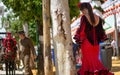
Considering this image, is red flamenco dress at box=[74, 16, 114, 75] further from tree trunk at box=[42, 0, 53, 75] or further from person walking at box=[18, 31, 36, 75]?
person walking at box=[18, 31, 36, 75]

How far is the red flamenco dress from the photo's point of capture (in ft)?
27.6

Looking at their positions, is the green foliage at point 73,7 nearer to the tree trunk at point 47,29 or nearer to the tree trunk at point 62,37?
the tree trunk at point 47,29

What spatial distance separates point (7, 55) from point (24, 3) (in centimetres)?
213

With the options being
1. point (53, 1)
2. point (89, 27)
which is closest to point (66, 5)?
point (53, 1)

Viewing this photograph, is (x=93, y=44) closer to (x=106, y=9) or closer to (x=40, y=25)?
(x=40, y=25)

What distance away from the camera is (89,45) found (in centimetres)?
842

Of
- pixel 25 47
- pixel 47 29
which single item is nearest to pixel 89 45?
pixel 47 29

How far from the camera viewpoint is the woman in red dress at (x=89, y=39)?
8.41 metres

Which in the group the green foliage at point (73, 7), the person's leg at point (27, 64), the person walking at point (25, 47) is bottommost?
the person's leg at point (27, 64)

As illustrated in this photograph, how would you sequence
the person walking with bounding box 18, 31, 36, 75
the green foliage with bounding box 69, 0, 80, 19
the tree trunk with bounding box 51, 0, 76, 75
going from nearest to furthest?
1. the tree trunk with bounding box 51, 0, 76, 75
2. the person walking with bounding box 18, 31, 36, 75
3. the green foliage with bounding box 69, 0, 80, 19

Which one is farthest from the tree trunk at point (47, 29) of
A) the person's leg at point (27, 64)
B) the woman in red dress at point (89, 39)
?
the person's leg at point (27, 64)

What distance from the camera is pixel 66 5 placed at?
24.7ft

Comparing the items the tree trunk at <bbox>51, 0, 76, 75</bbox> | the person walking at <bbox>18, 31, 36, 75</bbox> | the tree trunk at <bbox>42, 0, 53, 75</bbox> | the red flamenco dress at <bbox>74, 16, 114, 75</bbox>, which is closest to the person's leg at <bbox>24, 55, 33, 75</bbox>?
the person walking at <bbox>18, 31, 36, 75</bbox>

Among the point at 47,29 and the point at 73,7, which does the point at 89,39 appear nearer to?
the point at 47,29
